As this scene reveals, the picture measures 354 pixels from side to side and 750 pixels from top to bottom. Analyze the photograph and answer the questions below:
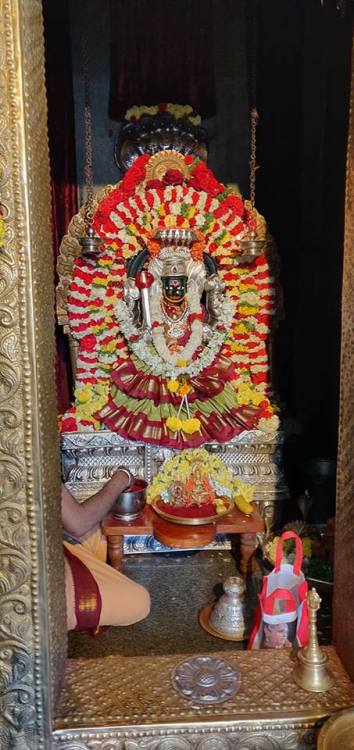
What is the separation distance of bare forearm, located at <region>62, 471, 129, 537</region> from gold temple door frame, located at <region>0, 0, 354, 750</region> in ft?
3.91

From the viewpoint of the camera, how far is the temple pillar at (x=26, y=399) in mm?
1412

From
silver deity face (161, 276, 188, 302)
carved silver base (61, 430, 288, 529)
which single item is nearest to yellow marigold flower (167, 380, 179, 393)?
carved silver base (61, 430, 288, 529)

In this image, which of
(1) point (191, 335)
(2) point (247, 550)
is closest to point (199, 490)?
(2) point (247, 550)

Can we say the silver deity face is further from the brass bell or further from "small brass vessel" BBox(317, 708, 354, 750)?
"small brass vessel" BBox(317, 708, 354, 750)

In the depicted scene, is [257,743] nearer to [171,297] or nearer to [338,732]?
[338,732]

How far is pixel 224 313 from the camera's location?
16.5 ft

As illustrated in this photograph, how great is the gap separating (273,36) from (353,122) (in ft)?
13.6

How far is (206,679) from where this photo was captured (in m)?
1.74

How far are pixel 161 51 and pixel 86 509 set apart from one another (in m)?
3.90

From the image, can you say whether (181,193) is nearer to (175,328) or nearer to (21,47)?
(175,328)

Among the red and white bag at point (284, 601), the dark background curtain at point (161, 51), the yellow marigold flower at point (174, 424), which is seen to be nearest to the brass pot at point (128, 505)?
the yellow marigold flower at point (174, 424)

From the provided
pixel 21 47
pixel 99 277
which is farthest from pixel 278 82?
pixel 21 47

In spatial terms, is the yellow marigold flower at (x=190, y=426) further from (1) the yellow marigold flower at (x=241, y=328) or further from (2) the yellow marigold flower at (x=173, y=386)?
(1) the yellow marigold flower at (x=241, y=328)

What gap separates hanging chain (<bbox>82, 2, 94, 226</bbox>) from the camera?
16.0 ft
